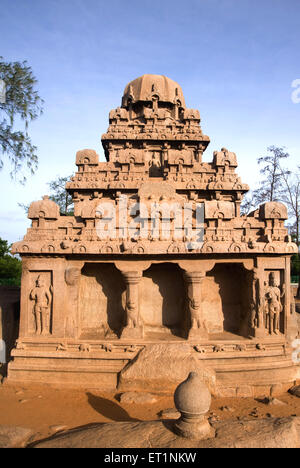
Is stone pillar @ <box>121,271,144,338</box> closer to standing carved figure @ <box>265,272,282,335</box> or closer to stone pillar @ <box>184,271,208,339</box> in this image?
stone pillar @ <box>184,271,208,339</box>

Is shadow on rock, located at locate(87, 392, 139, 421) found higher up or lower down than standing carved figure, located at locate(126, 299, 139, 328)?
lower down

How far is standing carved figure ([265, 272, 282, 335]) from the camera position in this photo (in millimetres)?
8539

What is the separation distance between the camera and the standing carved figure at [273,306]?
8539 millimetres

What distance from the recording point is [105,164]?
1292 cm

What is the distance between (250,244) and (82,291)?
535cm

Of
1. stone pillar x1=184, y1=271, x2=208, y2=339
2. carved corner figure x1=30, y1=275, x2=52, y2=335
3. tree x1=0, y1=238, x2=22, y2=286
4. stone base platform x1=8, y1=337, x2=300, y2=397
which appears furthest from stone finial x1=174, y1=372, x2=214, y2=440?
tree x1=0, y1=238, x2=22, y2=286

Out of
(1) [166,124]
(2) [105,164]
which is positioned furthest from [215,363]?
(1) [166,124]

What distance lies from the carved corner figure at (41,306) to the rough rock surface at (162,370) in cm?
260

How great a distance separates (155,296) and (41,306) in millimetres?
3507

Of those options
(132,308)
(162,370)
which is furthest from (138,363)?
(132,308)

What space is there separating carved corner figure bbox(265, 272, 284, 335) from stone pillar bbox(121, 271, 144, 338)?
3.72m

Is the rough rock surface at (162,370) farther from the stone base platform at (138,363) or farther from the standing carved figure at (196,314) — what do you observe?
the standing carved figure at (196,314)

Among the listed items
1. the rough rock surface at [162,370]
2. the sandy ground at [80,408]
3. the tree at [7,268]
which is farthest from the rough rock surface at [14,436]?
the tree at [7,268]
